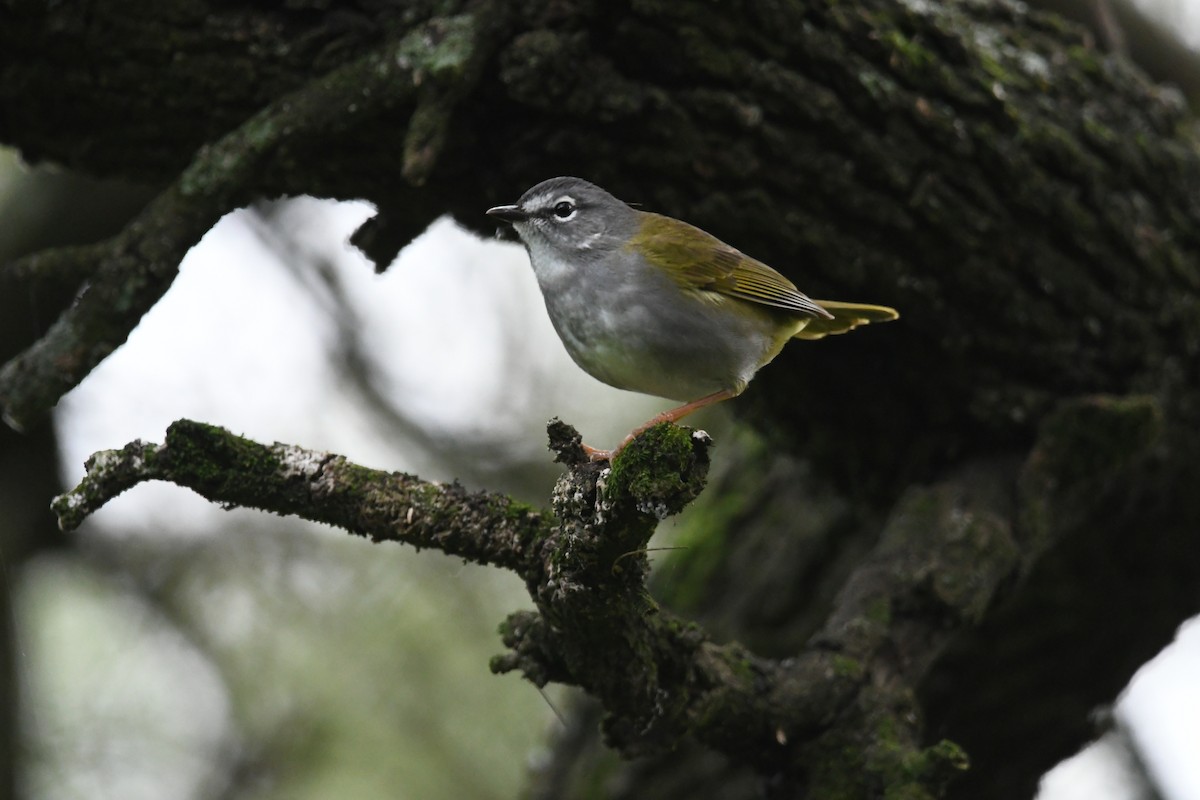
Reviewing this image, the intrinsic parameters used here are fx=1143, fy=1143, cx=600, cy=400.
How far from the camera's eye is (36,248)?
15.2ft

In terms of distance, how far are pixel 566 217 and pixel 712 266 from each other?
1.54 ft

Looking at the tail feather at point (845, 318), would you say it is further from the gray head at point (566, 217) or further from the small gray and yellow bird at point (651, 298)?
the gray head at point (566, 217)

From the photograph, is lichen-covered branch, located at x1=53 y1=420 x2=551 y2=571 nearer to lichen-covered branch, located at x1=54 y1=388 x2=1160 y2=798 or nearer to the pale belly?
lichen-covered branch, located at x1=54 y1=388 x2=1160 y2=798

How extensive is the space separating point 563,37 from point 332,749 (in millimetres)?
4418

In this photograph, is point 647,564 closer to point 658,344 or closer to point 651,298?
point 658,344

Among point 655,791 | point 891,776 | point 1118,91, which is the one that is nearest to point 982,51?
point 1118,91

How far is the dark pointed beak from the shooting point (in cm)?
343

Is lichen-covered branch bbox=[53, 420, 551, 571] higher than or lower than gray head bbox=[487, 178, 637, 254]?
lower

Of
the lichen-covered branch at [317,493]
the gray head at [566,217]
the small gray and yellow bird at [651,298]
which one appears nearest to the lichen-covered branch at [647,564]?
the lichen-covered branch at [317,493]

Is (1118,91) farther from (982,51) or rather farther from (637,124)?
(637,124)

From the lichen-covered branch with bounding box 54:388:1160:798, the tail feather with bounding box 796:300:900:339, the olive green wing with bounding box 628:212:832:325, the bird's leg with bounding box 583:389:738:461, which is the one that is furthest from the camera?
the tail feather with bounding box 796:300:900:339

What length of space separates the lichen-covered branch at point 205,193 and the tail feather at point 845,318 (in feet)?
4.58

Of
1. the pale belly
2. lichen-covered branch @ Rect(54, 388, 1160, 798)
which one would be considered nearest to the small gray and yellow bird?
the pale belly

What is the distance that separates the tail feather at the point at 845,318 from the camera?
12.4ft
